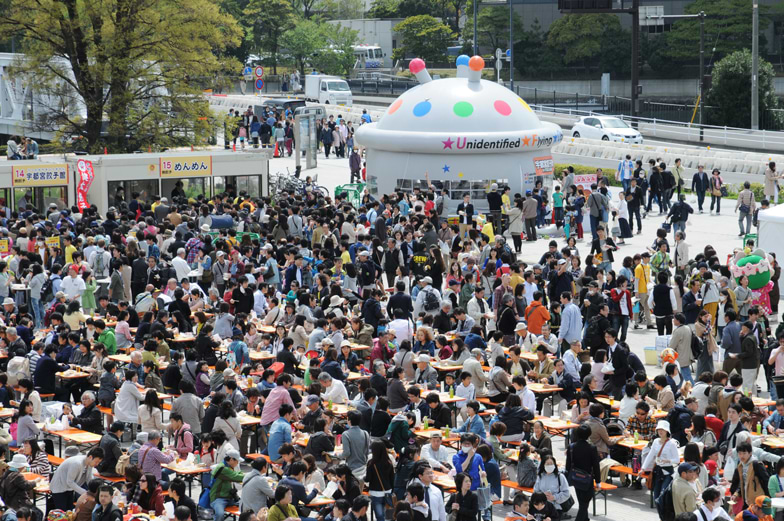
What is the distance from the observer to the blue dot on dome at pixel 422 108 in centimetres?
3266

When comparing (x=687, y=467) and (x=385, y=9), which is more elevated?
(x=385, y=9)

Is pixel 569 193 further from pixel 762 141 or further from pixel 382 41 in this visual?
pixel 382 41

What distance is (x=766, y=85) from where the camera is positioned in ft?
184

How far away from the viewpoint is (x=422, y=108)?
32.8 m

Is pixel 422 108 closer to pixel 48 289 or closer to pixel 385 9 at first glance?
pixel 48 289

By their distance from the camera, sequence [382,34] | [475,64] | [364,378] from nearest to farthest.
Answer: [364,378] → [475,64] → [382,34]

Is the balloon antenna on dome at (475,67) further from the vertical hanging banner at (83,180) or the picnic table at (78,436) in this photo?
the picnic table at (78,436)

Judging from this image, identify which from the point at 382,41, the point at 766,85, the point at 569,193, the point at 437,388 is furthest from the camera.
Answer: the point at 382,41

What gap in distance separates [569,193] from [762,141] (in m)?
17.7

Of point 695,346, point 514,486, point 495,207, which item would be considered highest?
point 495,207

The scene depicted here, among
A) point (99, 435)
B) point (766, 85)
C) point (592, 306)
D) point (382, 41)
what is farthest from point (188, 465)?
point (382, 41)

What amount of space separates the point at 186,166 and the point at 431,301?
14.6 metres

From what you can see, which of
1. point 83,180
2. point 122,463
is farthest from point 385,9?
point 122,463

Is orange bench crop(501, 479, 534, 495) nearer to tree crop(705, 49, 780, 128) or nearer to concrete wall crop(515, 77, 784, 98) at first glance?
tree crop(705, 49, 780, 128)
